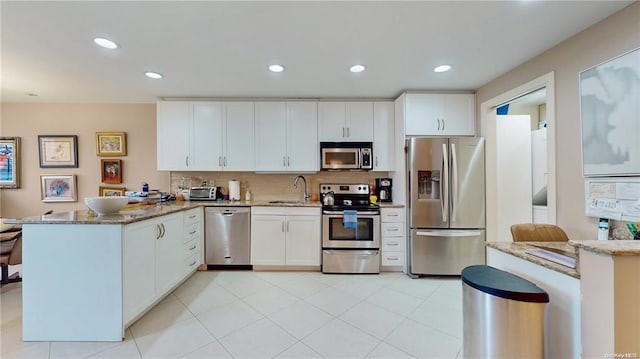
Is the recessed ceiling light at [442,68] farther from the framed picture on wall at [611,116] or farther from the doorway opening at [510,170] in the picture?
the framed picture on wall at [611,116]

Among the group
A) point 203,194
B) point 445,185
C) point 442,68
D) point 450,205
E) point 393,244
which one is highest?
point 442,68

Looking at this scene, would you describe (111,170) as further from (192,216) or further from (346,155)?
(346,155)

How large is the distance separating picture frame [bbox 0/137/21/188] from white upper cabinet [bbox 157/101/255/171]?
91.3 inches

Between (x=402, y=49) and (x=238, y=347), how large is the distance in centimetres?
280

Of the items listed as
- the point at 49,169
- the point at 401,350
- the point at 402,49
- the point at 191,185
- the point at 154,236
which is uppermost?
the point at 402,49

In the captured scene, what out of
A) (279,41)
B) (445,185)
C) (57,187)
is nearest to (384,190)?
(445,185)

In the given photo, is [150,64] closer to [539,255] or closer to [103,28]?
[103,28]

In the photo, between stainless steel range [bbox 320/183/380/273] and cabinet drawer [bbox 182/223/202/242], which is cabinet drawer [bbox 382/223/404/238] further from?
cabinet drawer [bbox 182/223/202/242]

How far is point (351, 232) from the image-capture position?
331 cm

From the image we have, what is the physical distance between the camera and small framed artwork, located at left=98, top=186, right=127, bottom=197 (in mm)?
3867

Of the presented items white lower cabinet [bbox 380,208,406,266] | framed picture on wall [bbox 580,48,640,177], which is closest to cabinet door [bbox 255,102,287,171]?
white lower cabinet [bbox 380,208,406,266]

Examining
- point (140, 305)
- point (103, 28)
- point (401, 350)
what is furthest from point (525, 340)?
point (103, 28)

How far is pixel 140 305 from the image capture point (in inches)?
83.1

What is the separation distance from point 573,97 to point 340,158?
240cm
